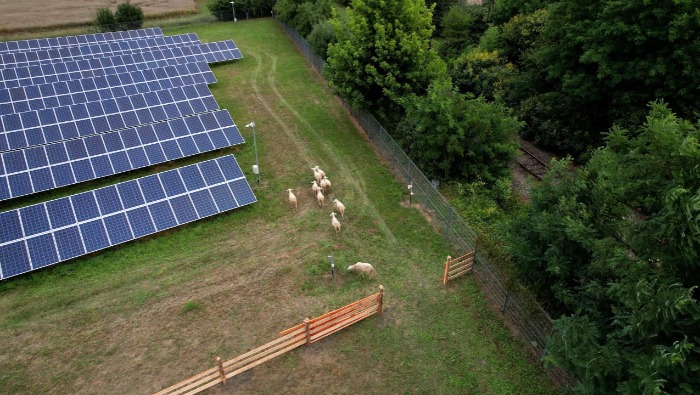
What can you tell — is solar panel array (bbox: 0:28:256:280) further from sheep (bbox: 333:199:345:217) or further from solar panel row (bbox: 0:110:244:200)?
sheep (bbox: 333:199:345:217)

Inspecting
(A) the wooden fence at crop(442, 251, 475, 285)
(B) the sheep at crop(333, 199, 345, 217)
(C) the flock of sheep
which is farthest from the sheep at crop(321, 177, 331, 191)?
(A) the wooden fence at crop(442, 251, 475, 285)

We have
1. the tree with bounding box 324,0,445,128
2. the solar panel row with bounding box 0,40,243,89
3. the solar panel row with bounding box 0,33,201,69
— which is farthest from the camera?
the solar panel row with bounding box 0,33,201,69

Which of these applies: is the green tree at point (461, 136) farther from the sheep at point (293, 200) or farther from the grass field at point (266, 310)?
the sheep at point (293, 200)

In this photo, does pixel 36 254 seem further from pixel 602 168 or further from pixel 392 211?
pixel 602 168

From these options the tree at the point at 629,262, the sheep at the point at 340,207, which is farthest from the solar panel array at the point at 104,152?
the tree at the point at 629,262

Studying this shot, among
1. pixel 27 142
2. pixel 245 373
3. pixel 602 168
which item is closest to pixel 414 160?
pixel 602 168

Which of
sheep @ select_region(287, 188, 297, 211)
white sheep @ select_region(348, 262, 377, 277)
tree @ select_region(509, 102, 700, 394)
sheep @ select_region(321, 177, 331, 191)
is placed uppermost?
tree @ select_region(509, 102, 700, 394)
